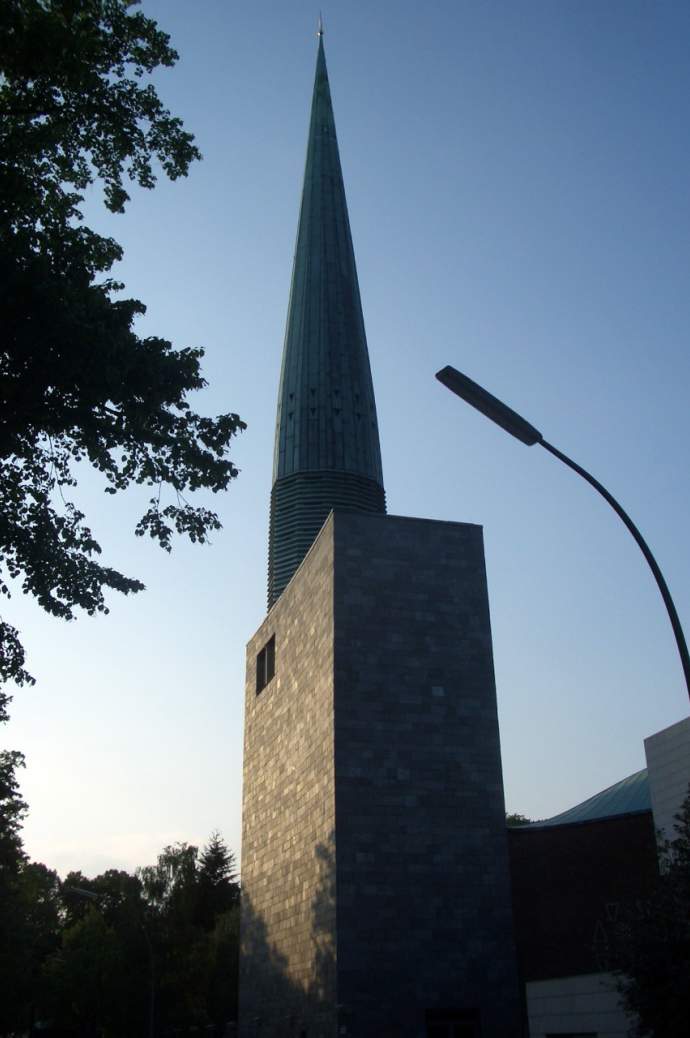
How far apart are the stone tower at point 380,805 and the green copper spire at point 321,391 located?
22.3 feet

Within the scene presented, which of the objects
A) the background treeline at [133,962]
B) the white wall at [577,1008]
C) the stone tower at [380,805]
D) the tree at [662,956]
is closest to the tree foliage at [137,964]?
the background treeline at [133,962]

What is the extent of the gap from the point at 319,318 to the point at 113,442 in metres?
33.2

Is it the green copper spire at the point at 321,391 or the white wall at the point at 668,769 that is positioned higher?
the green copper spire at the point at 321,391

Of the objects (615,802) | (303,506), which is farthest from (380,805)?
(303,506)

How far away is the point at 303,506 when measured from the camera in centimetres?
4362

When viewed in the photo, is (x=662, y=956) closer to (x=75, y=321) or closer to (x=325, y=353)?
(x=75, y=321)

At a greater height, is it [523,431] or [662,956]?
[523,431]

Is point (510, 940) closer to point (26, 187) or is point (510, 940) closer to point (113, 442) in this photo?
point (113, 442)

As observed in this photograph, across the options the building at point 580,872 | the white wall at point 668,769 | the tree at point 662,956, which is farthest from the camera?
the building at point 580,872

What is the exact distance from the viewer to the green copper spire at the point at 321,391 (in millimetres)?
43906

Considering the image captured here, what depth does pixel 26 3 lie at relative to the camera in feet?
53.7

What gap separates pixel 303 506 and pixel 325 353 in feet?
30.8

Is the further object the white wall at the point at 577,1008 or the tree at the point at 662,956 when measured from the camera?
the white wall at the point at 577,1008

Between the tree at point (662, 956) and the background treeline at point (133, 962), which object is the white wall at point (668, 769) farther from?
the background treeline at point (133, 962)
